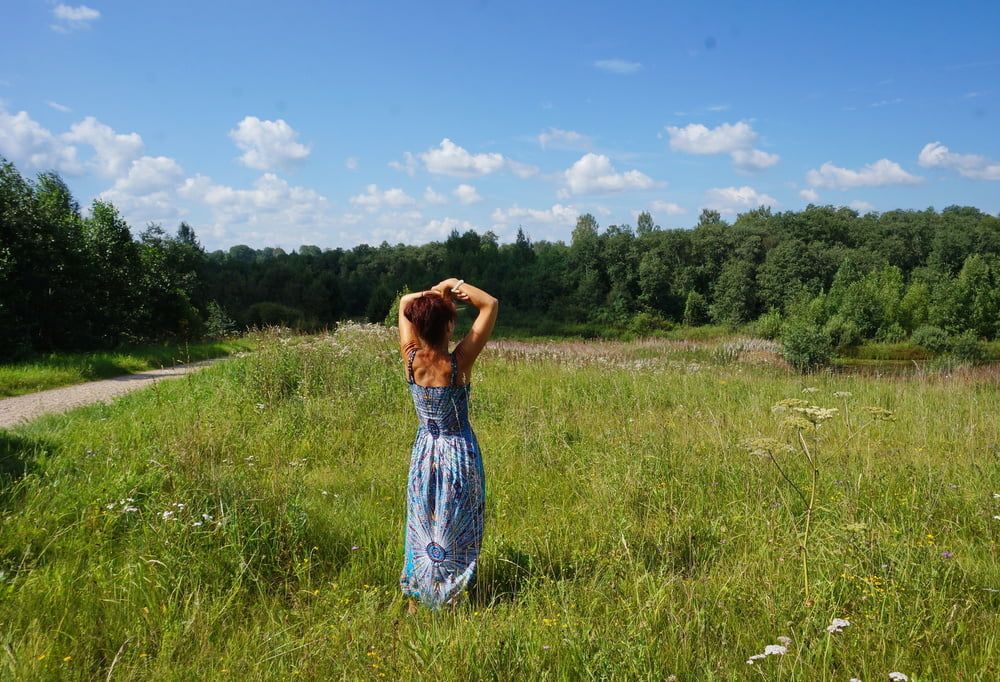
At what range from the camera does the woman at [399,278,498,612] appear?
3615 millimetres

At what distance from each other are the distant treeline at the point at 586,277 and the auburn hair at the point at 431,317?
16.5 metres

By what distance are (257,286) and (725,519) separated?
64.9 metres

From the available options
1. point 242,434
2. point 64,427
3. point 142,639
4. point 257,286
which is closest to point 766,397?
point 242,434

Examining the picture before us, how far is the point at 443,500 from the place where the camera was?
144 inches

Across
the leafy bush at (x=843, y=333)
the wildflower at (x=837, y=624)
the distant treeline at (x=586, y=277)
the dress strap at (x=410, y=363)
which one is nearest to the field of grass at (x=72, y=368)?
the distant treeline at (x=586, y=277)

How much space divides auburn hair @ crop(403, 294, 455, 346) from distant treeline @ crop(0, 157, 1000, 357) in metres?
16.5

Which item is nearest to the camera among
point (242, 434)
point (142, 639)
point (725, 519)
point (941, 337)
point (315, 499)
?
point (142, 639)

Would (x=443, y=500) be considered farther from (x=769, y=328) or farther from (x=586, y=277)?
(x=586, y=277)

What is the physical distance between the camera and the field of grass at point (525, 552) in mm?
2758

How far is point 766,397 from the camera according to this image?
30.7 feet

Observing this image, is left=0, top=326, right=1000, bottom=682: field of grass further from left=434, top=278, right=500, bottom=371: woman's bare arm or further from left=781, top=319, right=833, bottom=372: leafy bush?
left=781, top=319, right=833, bottom=372: leafy bush

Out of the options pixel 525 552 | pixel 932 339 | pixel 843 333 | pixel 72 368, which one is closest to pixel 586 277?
pixel 843 333

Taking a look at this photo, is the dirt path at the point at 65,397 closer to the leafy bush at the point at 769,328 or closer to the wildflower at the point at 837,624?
the wildflower at the point at 837,624

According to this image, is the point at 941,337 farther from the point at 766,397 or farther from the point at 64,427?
the point at 64,427
